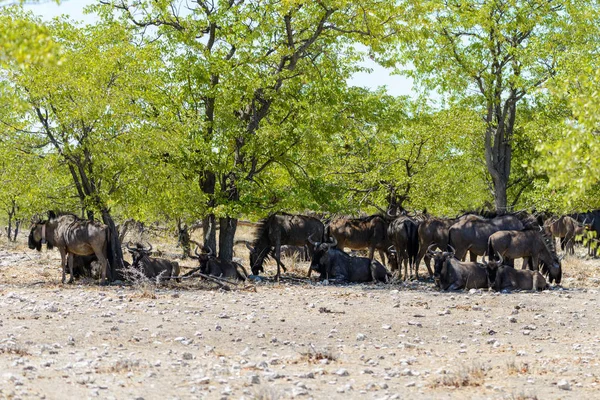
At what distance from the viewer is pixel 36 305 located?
1490 cm

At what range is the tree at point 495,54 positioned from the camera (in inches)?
1177

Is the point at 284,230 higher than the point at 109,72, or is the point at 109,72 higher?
the point at 109,72

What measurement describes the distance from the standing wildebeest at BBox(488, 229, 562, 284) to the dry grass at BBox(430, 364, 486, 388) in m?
11.0

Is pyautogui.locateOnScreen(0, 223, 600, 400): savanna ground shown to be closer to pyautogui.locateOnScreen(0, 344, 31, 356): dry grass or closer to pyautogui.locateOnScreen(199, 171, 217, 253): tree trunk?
pyautogui.locateOnScreen(0, 344, 31, 356): dry grass

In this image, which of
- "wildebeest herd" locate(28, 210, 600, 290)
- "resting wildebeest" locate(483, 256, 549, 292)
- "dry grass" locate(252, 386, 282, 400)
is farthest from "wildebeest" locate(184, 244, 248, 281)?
"dry grass" locate(252, 386, 282, 400)

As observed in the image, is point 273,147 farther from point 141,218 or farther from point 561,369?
point 561,369

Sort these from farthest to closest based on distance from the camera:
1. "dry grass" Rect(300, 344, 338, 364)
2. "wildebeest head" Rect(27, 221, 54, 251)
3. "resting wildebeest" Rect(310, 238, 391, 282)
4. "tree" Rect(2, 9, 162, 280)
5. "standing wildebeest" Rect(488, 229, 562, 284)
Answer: "resting wildebeest" Rect(310, 238, 391, 282) → "standing wildebeest" Rect(488, 229, 562, 284) → "wildebeest head" Rect(27, 221, 54, 251) → "tree" Rect(2, 9, 162, 280) → "dry grass" Rect(300, 344, 338, 364)

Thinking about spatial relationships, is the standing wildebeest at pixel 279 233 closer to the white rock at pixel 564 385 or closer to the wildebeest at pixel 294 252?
the wildebeest at pixel 294 252

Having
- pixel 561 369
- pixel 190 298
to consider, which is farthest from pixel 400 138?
pixel 561 369

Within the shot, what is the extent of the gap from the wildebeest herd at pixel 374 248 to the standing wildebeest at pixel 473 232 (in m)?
0.03

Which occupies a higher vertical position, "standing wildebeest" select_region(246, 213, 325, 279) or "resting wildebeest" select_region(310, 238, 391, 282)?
"standing wildebeest" select_region(246, 213, 325, 279)

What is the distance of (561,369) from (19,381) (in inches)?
258

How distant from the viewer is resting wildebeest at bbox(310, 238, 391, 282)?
848 inches

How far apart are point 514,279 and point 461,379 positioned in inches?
388
